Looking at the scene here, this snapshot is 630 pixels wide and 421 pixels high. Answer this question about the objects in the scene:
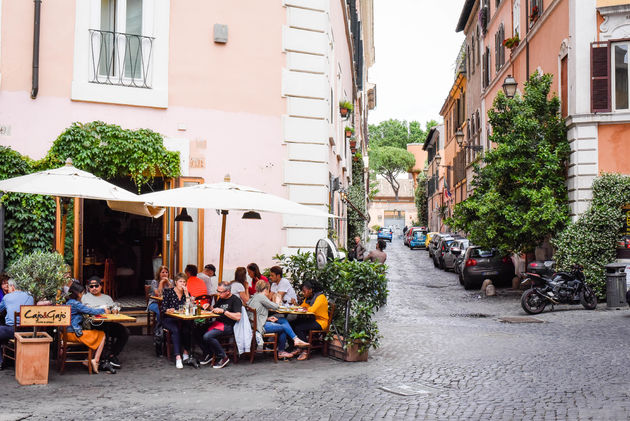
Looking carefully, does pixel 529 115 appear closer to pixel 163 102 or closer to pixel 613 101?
pixel 613 101

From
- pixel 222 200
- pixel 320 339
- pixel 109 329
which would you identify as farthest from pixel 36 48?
pixel 320 339

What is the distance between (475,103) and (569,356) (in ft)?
89.0

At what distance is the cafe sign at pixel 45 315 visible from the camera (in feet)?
28.0

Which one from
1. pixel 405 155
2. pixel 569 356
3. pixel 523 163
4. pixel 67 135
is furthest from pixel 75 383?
pixel 405 155

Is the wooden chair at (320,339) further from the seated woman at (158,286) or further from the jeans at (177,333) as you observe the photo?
the seated woman at (158,286)

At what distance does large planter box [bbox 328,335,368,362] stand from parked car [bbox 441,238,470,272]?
17272 millimetres

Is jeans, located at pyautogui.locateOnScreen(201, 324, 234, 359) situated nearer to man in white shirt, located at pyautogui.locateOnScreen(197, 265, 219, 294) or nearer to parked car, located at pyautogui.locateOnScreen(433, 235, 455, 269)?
man in white shirt, located at pyautogui.locateOnScreen(197, 265, 219, 294)

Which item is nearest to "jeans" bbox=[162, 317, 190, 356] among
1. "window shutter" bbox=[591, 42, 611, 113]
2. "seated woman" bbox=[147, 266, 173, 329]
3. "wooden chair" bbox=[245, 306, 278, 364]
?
"wooden chair" bbox=[245, 306, 278, 364]

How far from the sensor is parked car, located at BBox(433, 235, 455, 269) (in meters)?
31.4

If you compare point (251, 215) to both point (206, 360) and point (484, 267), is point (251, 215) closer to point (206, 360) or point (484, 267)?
point (206, 360)

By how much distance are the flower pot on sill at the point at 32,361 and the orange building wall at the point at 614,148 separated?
14.8m

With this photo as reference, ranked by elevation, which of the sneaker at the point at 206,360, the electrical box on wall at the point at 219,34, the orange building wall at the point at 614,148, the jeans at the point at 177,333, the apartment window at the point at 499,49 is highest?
the apartment window at the point at 499,49

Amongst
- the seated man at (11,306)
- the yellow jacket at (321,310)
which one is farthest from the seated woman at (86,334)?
the yellow jacket at (321,310)

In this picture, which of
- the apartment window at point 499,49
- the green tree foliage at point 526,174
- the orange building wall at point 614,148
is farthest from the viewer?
the apartment window at point 499,49
